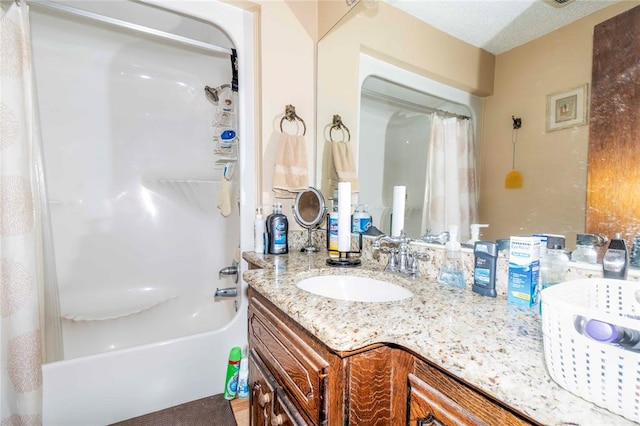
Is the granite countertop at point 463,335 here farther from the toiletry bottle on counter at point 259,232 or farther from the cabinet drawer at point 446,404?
the toiletry bottle on counter at point 259,232

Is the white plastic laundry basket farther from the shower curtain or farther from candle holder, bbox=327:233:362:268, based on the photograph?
the shower curtain

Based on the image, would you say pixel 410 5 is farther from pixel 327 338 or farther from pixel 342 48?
pixel 327 338

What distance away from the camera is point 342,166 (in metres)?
1.38

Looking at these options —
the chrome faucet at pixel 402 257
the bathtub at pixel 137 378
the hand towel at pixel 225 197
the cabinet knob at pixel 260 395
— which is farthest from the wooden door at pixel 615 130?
the hand towel at pixel 225 197

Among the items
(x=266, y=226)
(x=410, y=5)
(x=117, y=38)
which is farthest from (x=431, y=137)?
(x=117, y=38)

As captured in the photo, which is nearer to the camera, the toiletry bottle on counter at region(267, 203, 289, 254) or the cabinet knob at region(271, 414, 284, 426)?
the cabinet knob at region(271, 414, 284, 426)

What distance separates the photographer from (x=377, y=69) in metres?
1.23

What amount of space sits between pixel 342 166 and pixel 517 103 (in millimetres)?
756

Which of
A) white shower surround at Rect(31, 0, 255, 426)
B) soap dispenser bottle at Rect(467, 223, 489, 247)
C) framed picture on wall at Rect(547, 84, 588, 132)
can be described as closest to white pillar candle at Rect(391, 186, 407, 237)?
soap dispenser bottle at Rect(467, 223, 489, 247)

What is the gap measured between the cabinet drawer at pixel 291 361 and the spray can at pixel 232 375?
588 millimetres

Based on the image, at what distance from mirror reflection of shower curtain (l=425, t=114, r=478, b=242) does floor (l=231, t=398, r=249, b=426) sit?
1.18 m

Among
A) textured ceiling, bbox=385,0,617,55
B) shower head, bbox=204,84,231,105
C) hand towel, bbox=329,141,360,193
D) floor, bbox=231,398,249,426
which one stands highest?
shower head, bbox=204,84,231,105

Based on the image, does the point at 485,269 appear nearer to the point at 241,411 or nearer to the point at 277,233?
the point at 277,233

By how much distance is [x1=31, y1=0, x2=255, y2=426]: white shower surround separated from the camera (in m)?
1.15
